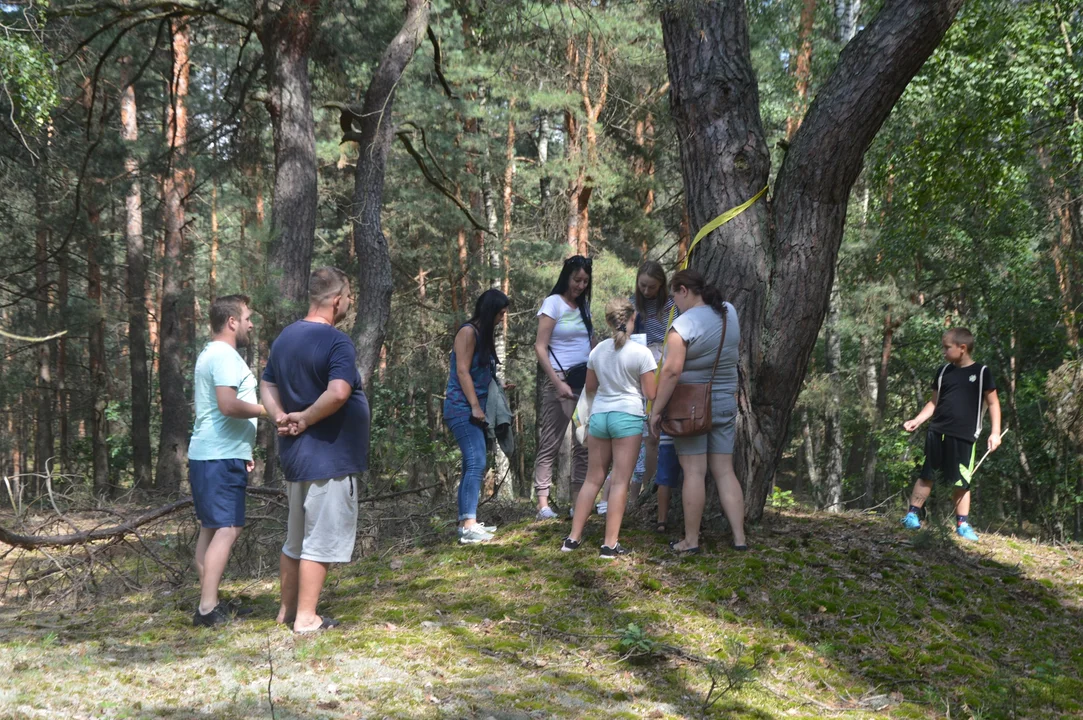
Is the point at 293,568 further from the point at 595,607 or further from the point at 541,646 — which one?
the point at 595,607

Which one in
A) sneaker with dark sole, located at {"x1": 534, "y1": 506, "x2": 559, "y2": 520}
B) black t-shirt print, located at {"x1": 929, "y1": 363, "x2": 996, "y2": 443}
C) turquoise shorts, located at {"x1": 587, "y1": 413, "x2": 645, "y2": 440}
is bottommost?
sneaker with dark sole, located at {"x1": 534, "y1": 506, "x2": 559, "y2": 520}

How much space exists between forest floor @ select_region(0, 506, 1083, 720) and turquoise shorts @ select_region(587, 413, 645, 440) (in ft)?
2.64

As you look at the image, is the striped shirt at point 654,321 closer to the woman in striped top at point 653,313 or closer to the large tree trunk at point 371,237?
the woman in striped top at point 653,313

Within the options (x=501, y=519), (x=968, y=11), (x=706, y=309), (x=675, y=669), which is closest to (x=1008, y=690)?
(x=675, y=669)

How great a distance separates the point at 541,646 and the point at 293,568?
4.40 feet

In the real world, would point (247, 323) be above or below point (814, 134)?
below

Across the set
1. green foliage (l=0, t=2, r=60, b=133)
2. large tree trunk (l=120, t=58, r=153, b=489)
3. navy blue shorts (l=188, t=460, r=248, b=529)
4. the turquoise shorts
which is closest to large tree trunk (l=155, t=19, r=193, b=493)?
large tree trunk (l=120, t=58, r=153, b=489)

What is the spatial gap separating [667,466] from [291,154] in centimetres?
529

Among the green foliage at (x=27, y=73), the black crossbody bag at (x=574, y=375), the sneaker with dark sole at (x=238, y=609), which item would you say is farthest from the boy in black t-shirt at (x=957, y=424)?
the green foliage at (x=27, y=73)

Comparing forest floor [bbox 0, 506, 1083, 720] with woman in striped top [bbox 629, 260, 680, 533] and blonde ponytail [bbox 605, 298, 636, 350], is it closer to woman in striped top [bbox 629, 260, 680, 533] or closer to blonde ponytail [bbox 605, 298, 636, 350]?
woman in striped top [bbox 629, 260, 680, 533]

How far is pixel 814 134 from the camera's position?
5.73 m

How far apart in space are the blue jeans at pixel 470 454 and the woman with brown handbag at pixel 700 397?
4.17 feet

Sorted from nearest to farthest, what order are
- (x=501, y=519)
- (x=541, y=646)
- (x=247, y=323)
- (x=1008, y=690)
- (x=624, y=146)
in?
(x=1008, y=690)
(x=541, y=646)
(x=247, y=323)
(x=501, y=519)
(x=624, y=146)

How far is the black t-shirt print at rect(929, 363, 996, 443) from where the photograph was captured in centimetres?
702
